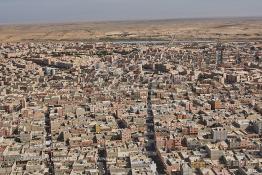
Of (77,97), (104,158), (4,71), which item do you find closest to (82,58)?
(4,71)

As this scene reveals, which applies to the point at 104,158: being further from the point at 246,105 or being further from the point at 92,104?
the point at 246,105

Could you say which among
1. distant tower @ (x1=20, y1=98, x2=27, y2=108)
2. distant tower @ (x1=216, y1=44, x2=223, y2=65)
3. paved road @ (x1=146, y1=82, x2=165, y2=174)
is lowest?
distant tower @ (x1=216, y1=44, x2=223, y2=65)

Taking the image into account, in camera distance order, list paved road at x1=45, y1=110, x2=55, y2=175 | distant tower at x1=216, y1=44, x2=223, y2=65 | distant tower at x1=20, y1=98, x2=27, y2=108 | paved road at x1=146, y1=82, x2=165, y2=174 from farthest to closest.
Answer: distant tower at x1=216, y1=44, x2=223, y2=65
distant tower at x1=20, y1=98, x2=27, y2=108
paved road at x1=146, y1=82, x2=165, y2=174
paved road at x1=45, y1=110, x2=55, y2=175

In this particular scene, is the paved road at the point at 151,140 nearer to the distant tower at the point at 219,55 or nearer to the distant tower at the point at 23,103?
the distant tower at the point at 23,103

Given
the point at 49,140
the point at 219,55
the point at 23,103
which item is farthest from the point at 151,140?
the point at 219,55

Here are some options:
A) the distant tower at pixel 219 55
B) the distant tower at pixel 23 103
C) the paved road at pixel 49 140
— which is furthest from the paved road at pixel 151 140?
the distant tower at pixel 219 55

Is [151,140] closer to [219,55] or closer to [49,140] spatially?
[49,140]

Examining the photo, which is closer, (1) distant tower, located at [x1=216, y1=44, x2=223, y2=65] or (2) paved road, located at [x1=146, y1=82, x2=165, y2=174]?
(2) paved road, located at [x1=146, y1=82, x2=165, y2=174]

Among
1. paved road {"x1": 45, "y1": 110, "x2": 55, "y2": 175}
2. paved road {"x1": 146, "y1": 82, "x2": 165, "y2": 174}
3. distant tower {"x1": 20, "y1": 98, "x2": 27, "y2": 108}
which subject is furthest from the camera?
distant tower {"x1": 20, "y1": 98, "x2": 27, "y2": 108}

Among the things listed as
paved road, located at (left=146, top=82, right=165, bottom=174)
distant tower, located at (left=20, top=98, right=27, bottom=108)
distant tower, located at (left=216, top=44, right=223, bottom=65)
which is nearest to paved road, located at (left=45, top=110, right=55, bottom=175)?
distant tower, located at (left=20, top=98, right=27, bottom=108)

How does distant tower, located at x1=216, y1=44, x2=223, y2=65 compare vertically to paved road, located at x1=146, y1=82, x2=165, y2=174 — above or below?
below

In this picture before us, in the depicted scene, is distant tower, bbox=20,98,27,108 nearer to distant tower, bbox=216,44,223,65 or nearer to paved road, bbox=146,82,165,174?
paved road, bbox=146,82,165,174
